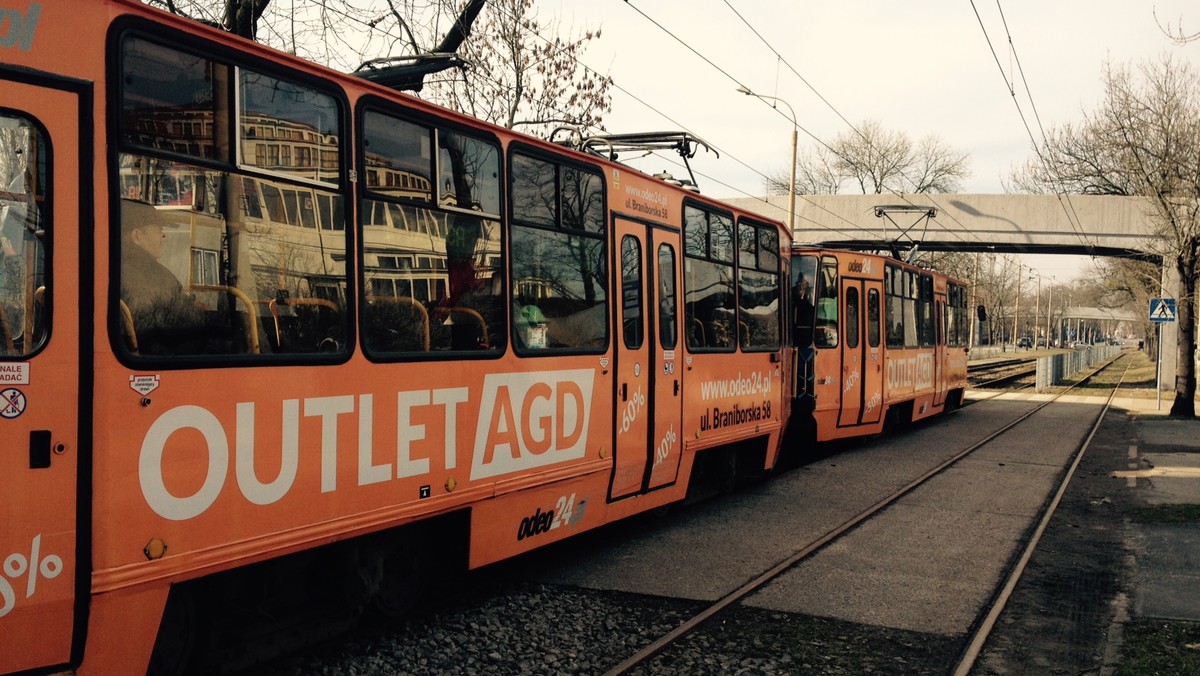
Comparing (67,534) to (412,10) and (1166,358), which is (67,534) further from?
(1166,358)

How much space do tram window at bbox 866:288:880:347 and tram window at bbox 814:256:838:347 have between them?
3.05 ft

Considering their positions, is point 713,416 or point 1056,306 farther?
point 1056,306

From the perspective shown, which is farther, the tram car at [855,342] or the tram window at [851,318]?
the tram window at [851,318]

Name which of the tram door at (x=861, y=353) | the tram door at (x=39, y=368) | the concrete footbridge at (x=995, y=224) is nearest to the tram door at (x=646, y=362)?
the tram door at (x=39, y=368)

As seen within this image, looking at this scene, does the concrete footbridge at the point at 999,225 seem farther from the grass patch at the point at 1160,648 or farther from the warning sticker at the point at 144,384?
the warning sticker at the point at 144,384

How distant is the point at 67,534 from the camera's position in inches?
147

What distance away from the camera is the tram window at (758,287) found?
1041 cm

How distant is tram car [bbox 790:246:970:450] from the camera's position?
571 inches

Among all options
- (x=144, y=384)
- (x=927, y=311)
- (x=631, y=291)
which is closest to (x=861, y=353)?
(x=927, y=311)

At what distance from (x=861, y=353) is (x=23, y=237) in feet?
44.0

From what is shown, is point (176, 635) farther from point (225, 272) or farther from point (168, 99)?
point (168, 99)

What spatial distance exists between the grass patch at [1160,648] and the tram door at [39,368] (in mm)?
5231

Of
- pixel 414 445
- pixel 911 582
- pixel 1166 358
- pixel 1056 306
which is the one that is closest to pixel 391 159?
pixel 414 445

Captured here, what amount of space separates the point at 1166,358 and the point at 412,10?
30.0 m
